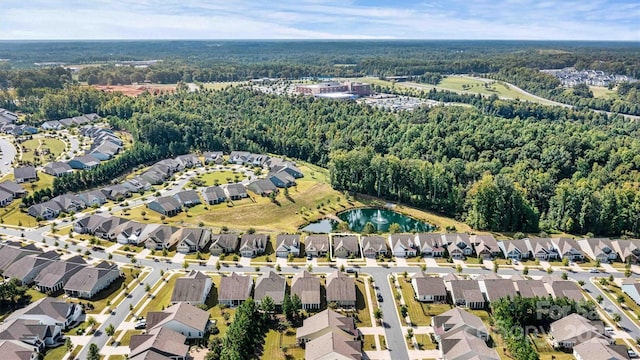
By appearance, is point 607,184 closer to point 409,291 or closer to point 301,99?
point 409,291

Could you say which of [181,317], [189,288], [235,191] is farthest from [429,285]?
[235,191]

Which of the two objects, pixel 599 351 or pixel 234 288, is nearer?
pixel 599 351

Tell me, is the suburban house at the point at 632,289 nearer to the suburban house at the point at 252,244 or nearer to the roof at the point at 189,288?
the suburban house at the point at 252,244

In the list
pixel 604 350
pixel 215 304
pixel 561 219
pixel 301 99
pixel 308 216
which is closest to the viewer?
pixel 604 350

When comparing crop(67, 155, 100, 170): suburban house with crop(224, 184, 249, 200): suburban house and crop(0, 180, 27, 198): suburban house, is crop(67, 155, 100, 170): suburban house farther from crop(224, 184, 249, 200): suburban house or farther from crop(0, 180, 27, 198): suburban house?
crop(224, 184, 249, 200): suburban house

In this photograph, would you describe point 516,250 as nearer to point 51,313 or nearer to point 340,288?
point 340,288

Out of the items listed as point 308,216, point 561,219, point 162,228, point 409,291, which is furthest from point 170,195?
point 561,219
